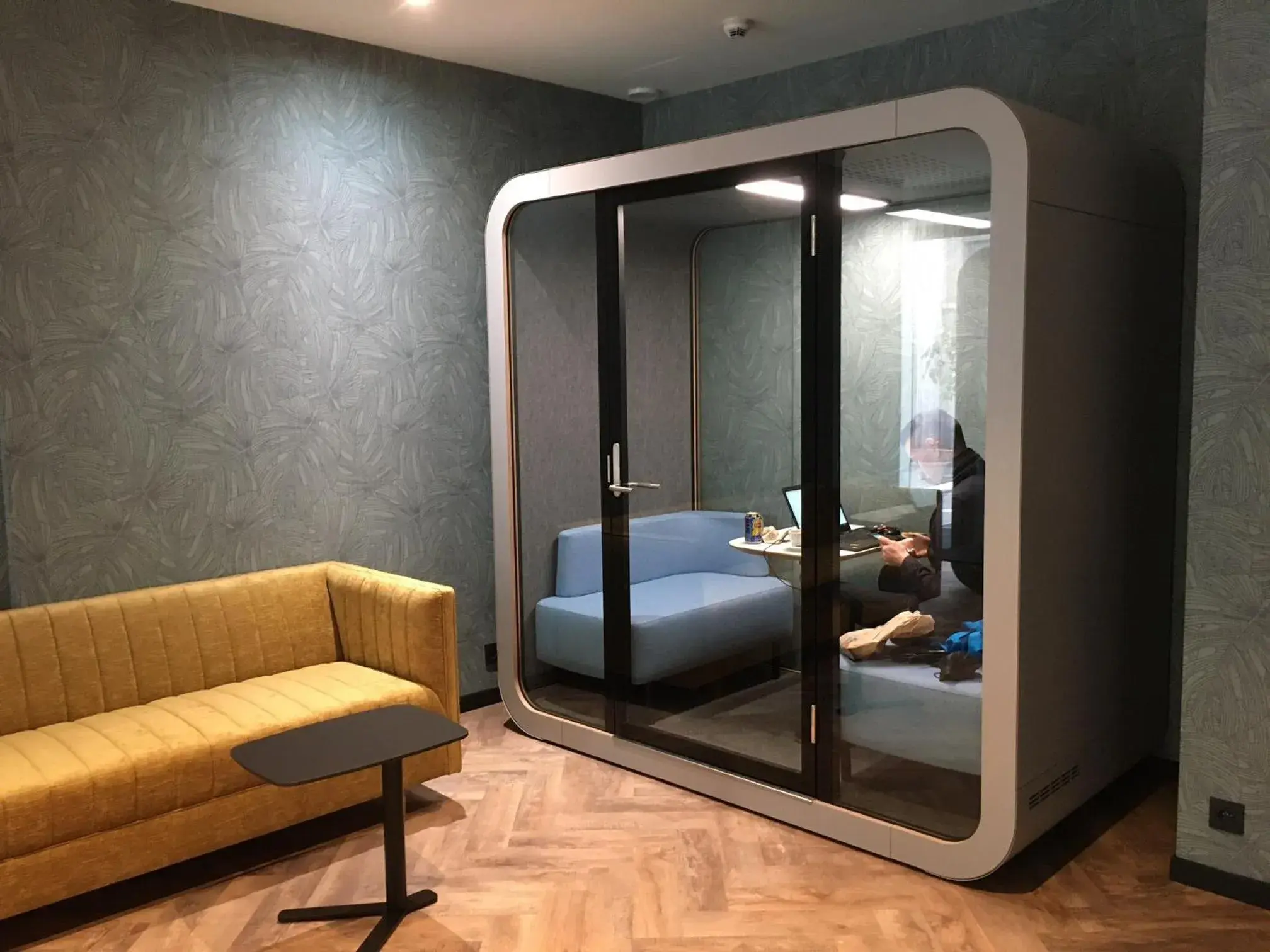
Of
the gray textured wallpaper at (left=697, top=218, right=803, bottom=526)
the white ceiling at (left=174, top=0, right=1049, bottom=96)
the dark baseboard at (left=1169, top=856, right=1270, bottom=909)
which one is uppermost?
the white ceiling at (left=174, top=0, right=1049, bottom=96)


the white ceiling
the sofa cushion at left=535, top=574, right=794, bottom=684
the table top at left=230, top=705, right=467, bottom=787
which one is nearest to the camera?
the table top at left=230, top=705, right=467, bottom=787

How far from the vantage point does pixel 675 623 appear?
3545mm

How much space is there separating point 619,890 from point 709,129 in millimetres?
3215

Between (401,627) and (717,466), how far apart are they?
3.80ft

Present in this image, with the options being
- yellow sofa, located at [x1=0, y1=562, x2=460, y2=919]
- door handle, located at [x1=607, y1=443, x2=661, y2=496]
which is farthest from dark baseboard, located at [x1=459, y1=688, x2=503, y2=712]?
door handle, located at [x1=607, y1=443, x2=661, y2=496]

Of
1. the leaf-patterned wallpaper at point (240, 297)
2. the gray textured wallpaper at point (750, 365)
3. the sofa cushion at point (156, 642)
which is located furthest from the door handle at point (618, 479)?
the sofa cushion at point (156, 642)

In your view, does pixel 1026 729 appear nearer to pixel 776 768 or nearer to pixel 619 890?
pixel 776 768

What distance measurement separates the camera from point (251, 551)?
3.67 meters

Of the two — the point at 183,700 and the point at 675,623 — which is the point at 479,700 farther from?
the point at 183,700

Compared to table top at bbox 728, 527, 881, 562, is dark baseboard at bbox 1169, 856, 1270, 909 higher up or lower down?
lower down

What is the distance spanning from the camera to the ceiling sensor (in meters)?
4.53

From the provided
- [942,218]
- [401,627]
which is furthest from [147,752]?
[942,218]

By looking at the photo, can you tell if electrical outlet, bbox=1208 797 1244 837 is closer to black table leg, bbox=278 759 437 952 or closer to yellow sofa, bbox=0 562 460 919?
black table leg, bbox=278 759 437 952

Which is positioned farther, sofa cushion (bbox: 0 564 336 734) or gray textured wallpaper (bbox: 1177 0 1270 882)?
sofa cushion (bbox: 0 564 336 734)
